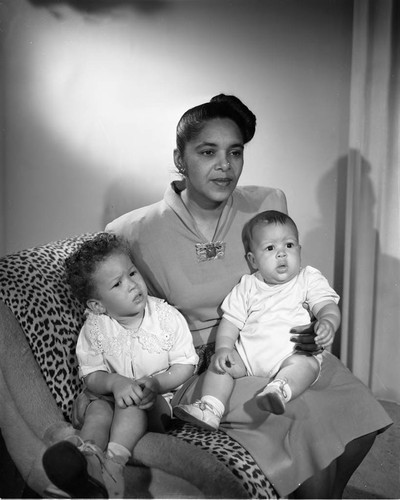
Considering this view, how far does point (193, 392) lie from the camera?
1.51m

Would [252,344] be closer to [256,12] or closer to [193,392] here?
[193,392]

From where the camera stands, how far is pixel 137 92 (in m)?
1.74

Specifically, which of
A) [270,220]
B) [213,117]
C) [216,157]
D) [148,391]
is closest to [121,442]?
[148,391]

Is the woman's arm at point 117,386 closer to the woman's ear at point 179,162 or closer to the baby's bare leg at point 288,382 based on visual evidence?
the baby's bare leg at point 288,382

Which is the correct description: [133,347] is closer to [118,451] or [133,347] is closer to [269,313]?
[118,451]

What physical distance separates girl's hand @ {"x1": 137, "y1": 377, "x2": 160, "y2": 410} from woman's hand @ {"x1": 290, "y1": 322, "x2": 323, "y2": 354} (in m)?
0.39

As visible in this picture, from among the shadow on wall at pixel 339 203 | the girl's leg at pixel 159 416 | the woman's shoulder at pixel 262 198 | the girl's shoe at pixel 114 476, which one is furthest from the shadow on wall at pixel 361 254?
the girl's shoe at pixel 114 476

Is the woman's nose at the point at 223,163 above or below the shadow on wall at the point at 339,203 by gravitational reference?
above

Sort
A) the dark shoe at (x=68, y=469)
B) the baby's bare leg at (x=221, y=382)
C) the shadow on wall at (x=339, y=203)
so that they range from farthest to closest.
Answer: the shadow on wall at (x=339, y=203), the baby's bare leg at (x=221, y=382), the dark shoe at (x=68, y=469)

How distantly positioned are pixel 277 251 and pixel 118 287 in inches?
17.6

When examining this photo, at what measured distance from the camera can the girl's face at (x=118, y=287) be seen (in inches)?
55.1

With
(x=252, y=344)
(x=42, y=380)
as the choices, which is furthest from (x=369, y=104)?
(x=42, y=380)

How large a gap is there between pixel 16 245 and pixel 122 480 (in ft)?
2.74

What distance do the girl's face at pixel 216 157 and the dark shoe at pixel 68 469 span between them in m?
0.83
